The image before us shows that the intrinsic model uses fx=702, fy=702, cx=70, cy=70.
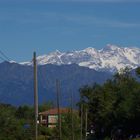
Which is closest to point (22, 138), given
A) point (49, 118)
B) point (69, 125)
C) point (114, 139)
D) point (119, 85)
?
point (69, 125)

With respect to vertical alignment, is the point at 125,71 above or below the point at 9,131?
above

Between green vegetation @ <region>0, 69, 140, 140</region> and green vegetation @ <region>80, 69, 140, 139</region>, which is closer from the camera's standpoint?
green vegetation @ <region>0, 69, 140, 140</region>

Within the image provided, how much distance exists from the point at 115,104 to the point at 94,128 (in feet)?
54.5

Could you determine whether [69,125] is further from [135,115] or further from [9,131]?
[9,131]

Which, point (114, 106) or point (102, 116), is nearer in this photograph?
point (114, 106)

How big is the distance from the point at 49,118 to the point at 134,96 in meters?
89.2

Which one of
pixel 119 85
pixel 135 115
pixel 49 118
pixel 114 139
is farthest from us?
pixel 49 118

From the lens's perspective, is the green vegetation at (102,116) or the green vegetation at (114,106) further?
the green vegetation at (114,106)

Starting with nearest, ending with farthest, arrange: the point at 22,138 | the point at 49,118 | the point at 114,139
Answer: the point at 22,138 < the point at 114,139 < the point at 49,118

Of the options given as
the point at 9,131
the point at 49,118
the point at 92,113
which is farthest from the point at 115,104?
the point at 49,118

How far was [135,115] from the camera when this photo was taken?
312ft

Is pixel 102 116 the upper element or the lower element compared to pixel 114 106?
lower

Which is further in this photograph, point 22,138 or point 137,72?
point 137,72

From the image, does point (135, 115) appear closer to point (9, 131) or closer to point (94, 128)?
point (9, 131)
